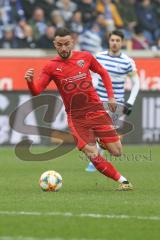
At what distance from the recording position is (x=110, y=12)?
79.9 ft

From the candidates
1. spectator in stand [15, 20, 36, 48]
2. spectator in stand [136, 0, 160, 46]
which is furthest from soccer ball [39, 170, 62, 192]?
spectator in stand [136, 0, 160, 46]

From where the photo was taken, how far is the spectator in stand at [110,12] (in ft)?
79.5

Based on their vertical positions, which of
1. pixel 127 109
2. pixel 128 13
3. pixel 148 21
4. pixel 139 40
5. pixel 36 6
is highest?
pixel 127 109

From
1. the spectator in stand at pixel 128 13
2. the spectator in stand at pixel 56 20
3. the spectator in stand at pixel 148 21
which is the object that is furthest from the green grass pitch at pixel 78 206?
the spectator in stand at pixel 148 21

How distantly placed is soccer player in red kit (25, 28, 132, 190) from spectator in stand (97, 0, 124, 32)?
41.5ft

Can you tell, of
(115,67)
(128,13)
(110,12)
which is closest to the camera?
(115,67)

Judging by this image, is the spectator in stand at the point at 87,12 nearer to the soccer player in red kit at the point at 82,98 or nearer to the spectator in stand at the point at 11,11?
the spectator in stand at the point at 11,11

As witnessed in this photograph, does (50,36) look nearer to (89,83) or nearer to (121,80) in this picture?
(121,80)

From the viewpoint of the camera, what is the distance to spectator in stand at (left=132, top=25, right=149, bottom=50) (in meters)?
23.8

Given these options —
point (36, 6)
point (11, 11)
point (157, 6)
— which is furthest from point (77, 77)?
point (157, 6)

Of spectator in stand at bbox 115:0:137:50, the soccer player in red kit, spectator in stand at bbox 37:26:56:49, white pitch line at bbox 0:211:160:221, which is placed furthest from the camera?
spectator in stand at bbox 115:0:137:50

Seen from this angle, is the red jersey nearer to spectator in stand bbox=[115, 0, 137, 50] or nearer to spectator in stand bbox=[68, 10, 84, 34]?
spectator in stand bbox=[68, 10, 84, 34]

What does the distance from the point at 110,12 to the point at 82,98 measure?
A: 1311cm

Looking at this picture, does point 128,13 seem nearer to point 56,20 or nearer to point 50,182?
point 56,20
